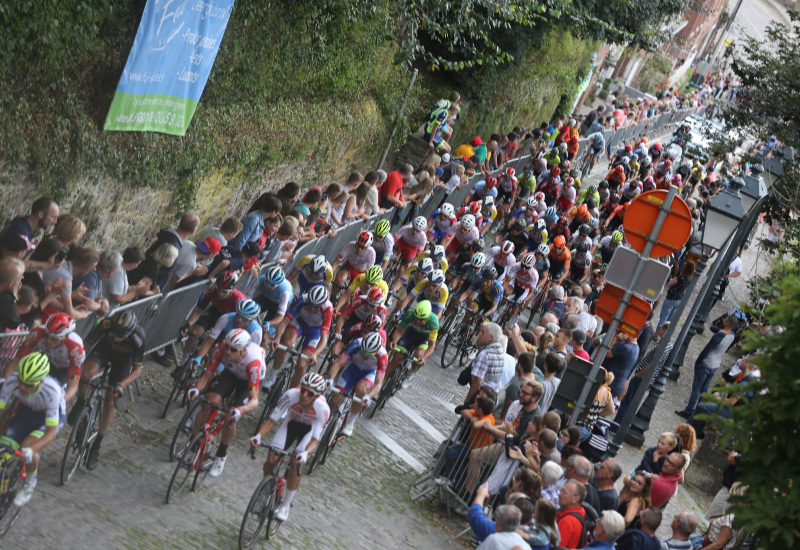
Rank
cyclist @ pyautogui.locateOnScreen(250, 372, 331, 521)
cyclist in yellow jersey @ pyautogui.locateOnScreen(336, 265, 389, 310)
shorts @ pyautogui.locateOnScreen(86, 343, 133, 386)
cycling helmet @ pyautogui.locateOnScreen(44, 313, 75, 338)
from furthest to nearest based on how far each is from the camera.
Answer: cyclist in yellow jersey @ pyautogui.locateOnScreen(336, 265, 389, 310) < shorts @ pyautogui.locateOnScreen(86, 343, 133, 386) < cyclist @ pyautogui.locateOnScreen(250, 372, 331, 521) < cycling helmet @ pyautogui.locateOnScreen(44, 313, 75, 338)

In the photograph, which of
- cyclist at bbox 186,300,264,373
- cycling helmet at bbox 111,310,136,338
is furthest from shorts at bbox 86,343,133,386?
cyclist at bbox 186,300,264,373

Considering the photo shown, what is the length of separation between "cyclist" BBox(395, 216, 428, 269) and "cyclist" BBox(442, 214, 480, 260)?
1.23 m

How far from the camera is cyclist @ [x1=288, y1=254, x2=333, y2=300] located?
11867mm

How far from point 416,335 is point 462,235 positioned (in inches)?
165

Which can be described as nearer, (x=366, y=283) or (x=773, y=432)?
(x=773, y=432)

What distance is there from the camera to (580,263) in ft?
62.1

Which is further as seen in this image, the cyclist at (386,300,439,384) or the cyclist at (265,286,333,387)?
the cyclist at (386,300,439,384)

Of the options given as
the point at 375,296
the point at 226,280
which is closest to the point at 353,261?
the point at 375,296

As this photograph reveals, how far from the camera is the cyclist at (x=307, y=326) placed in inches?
438

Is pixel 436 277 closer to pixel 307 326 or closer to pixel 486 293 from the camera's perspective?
pixel 486 293

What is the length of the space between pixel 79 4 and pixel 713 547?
9.10 metres

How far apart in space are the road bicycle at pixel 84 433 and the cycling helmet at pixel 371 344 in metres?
2.94

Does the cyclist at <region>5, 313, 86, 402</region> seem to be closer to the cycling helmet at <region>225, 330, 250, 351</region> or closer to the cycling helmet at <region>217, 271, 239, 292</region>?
the cycling helmet at <region>225, 330, 250, 351</region>

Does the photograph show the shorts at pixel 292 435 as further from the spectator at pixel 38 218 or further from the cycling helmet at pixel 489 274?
the cycling helmet at pixel 489 274
